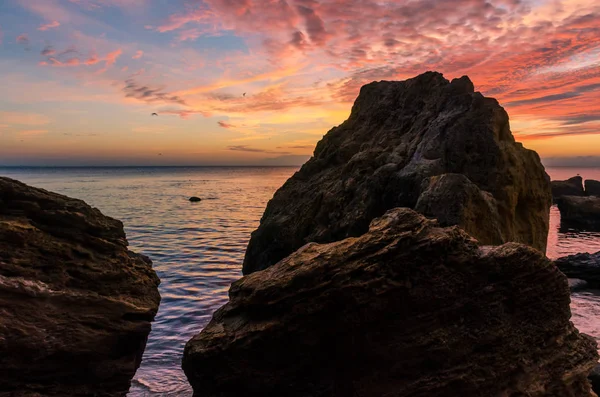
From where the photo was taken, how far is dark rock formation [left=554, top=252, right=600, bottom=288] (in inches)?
755

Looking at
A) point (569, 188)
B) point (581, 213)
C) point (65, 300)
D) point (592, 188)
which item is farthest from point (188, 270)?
point (592, 188)

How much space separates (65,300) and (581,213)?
47016mm

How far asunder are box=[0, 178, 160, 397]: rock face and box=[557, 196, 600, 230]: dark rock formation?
4437 centimetres

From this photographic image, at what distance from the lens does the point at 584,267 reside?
19.8 metres

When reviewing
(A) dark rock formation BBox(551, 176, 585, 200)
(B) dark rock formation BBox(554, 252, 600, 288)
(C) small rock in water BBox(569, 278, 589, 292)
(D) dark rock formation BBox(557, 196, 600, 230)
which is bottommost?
(C) small rock in water BBox(569, 278, 589, 292)

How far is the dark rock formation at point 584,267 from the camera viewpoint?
1919 cm

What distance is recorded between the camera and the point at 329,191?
16203 millimetres

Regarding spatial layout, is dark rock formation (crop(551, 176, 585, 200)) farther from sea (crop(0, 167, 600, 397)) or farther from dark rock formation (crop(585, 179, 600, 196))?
sea (crop(0, 167, 600, 397))

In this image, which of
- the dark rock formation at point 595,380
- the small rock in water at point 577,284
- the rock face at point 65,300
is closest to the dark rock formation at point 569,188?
the small rock in water at point 577,284

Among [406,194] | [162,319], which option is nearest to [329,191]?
[406,194]

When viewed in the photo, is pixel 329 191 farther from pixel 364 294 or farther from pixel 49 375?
pixel 49 375

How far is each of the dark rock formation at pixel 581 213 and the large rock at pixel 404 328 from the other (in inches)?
1559

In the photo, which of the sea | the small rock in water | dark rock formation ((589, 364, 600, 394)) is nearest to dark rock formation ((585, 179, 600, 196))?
the sea

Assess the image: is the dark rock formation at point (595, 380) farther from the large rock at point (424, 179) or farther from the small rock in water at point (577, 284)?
the small rock in water at point (577, 284)
